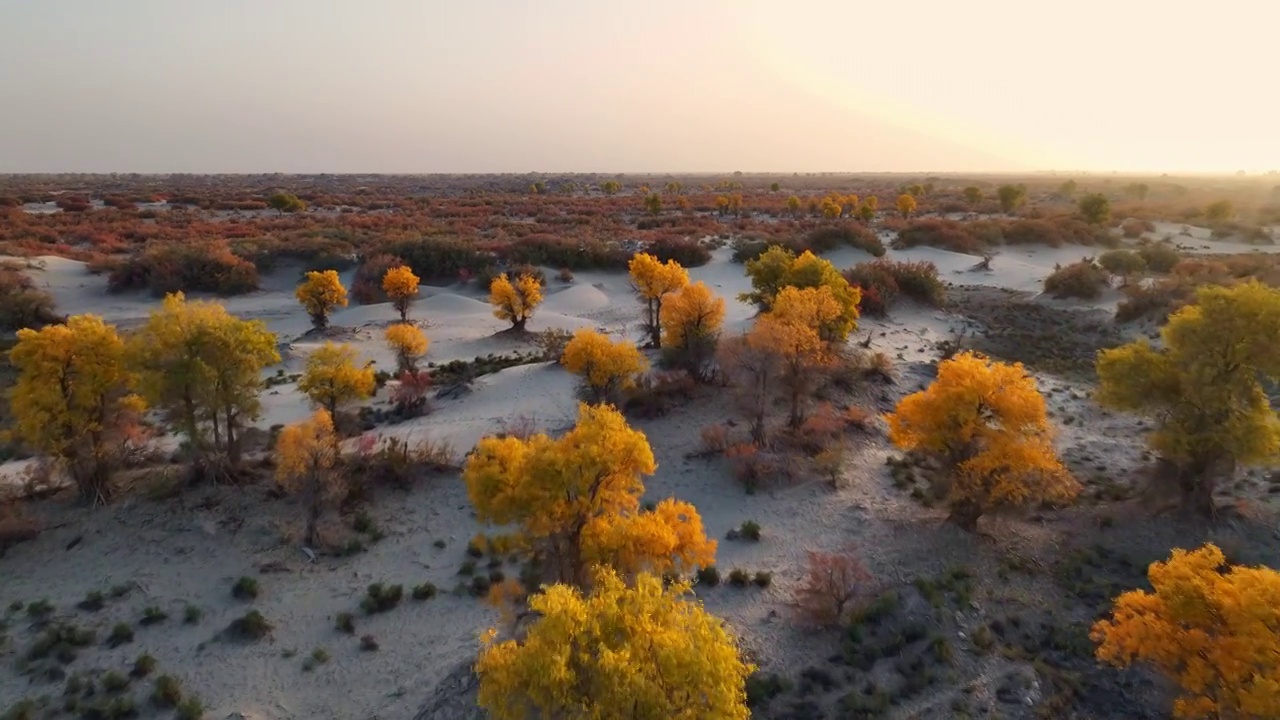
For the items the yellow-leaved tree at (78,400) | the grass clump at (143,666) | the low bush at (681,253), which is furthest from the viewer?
the low bush at (681,253)

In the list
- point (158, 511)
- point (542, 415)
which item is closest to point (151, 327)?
point (158, 511)

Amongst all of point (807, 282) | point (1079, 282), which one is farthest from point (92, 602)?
point (1079, 282)

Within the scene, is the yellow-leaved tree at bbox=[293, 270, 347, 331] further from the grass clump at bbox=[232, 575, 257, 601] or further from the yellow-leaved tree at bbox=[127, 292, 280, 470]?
the grass clump at bbox=[232, 575, 257, 601]

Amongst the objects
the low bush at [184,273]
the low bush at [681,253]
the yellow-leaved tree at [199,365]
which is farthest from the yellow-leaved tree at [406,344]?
the low bush at [681,253]

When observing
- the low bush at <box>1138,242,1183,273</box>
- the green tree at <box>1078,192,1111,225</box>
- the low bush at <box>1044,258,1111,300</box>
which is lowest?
the low bush at <box>1044,258,1111,300</box>

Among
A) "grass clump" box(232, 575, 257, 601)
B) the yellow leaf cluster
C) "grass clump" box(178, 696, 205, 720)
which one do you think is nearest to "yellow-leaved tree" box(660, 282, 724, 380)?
the yellow leaf cluster

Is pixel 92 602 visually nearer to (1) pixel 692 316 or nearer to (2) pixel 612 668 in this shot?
(2) pixel 612 668

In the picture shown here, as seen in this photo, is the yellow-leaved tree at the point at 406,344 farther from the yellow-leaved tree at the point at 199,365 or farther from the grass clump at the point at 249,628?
the grass clump at the point at 249,628
